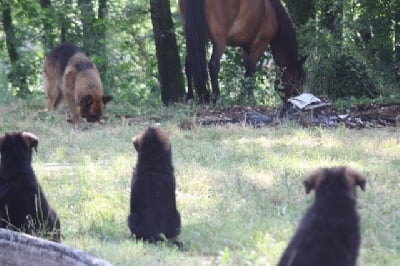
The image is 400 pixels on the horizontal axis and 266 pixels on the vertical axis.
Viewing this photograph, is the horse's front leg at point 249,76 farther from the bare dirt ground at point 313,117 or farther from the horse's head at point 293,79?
the bare dirt ground at point 313,117

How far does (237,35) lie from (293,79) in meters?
1.32

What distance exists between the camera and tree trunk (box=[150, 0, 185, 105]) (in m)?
17.1

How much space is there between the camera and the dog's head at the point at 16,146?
6104 millimetres

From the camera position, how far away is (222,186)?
760cm

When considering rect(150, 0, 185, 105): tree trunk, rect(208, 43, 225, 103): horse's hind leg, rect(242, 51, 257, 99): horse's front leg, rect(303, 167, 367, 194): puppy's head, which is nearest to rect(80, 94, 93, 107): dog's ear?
rect(208, 43, 225, 103): horse's hind leg

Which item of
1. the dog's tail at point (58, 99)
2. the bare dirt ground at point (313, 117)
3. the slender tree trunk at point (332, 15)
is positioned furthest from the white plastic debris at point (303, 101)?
the slender tree trunk at point (332, 15)

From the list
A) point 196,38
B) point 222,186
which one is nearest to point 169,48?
point 196,38

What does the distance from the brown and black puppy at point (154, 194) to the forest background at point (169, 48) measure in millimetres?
7390

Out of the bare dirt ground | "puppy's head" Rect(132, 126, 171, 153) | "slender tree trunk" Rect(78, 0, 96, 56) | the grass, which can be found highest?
A: "slender tree trunk" Rect(78, 0, 96, 56)

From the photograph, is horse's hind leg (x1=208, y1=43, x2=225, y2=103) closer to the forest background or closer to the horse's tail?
the forest background

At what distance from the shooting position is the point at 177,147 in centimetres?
967

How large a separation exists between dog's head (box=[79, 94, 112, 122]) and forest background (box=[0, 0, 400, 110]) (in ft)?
2.55

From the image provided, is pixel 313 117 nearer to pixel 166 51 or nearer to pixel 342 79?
pixel 342 79

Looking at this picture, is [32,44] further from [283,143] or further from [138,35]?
[283,143]
